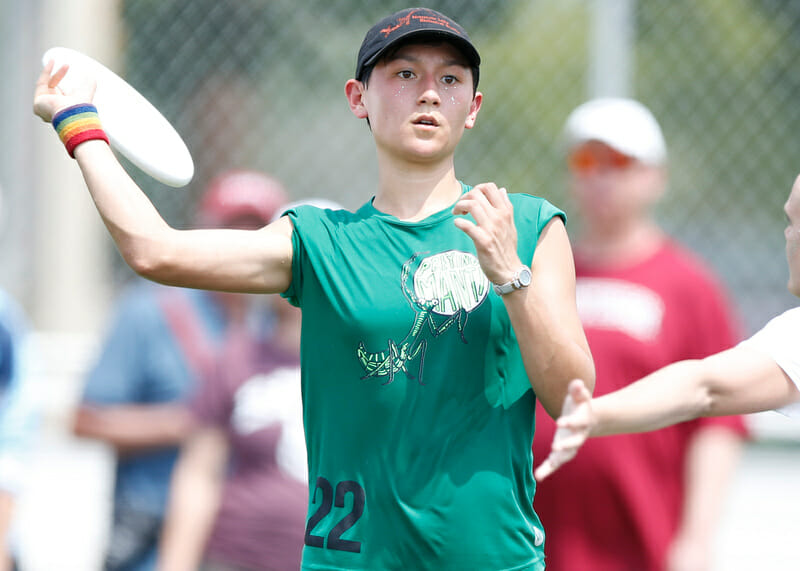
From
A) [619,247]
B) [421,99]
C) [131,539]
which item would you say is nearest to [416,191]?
[421,99]

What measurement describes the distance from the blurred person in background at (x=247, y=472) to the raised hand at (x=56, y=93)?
1652mm

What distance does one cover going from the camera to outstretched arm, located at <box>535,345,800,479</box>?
193 cm

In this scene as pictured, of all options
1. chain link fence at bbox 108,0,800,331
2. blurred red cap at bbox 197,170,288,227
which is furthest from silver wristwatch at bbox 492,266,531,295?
chain link fence at bbox 108,0,800,331

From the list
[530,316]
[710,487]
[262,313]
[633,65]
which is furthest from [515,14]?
[530,316]

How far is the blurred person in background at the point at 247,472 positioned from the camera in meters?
3.44

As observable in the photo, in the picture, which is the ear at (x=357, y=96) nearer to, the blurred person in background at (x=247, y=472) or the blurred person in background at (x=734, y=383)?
the blurred person in background at (x=734, y=383)

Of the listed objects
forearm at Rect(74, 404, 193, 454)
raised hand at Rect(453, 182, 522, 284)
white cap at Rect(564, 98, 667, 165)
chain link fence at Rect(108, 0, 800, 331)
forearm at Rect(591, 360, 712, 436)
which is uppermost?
chain link fence at Rect(108, 0, 800, 331)

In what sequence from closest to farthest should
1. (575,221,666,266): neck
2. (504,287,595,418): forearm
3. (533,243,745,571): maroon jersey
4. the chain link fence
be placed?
(504,287,595,418): forearm < (533,243,745,571): maroon jersey < (575,221,666,266): neck < the chain link fence

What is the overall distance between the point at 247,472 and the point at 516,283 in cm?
201

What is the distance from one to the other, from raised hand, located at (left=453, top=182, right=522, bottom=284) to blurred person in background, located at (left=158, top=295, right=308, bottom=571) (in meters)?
1.82

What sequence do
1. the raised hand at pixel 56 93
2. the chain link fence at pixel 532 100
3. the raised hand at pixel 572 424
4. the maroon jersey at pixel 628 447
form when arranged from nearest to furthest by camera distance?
the raised hand at pixel 572 424
the raised hand at pixel 56 93
the maroon jersey at pixel 628 447
the chain link fence at pixel 532 100

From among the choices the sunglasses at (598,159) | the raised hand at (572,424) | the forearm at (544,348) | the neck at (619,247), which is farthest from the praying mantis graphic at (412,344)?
the sunglasses at (598,159)

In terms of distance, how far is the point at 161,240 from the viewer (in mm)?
1799

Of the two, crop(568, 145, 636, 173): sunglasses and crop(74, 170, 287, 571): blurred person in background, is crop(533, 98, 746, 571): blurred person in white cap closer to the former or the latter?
crop(568, 145, 636, 173): sunglasses
